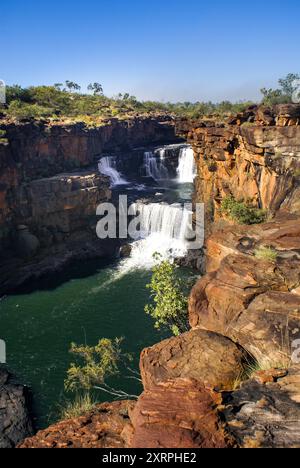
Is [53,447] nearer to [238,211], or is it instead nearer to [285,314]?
[285,314]

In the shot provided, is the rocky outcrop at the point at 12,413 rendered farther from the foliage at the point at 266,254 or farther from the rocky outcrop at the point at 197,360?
the foliage at the point at 266,254

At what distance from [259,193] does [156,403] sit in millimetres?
21583

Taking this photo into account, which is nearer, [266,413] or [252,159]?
[266,413]

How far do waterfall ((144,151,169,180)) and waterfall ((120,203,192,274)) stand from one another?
43.4 feet

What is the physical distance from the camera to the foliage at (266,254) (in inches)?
474

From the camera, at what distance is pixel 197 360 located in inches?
371

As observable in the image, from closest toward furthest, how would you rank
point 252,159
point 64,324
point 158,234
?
point 252,159 < point 64,324 < point 158,234

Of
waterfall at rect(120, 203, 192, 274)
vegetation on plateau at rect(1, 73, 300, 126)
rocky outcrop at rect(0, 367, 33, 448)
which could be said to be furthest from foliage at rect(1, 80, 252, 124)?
rocky outcrop at rect(0, 367, 33, 448)

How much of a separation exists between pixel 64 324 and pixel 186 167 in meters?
33.7

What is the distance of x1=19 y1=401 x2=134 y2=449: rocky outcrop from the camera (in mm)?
7992

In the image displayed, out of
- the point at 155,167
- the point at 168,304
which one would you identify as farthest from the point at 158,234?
the point at 168,304

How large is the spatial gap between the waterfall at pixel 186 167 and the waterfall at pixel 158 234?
12.6m

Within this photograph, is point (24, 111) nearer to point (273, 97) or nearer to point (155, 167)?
point (155, 167)
